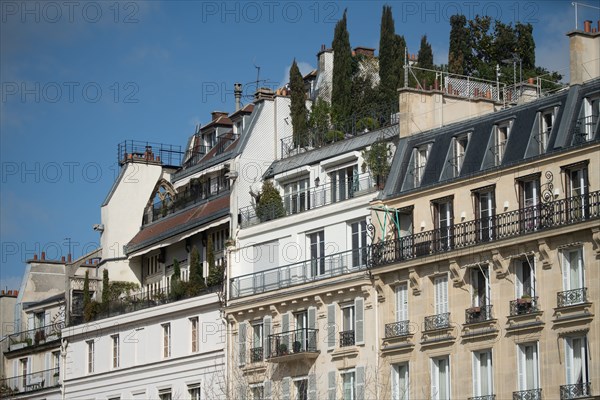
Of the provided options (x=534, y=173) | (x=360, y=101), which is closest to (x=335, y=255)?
(x=534, y=173)

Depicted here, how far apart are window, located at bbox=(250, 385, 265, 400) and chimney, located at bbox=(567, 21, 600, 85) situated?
65.1 feet

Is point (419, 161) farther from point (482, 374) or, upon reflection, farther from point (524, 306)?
point (482, 374)

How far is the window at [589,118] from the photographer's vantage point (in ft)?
197

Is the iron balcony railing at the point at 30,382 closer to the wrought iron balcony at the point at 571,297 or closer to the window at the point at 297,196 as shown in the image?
the window at the point at 297,196

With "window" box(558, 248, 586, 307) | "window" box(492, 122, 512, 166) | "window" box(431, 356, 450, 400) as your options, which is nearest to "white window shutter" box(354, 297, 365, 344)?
"window" box(431, 356, 450, 400)

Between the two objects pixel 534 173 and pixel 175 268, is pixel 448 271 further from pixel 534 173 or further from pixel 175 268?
pixel 175 268

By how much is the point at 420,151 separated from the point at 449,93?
5.08 metres

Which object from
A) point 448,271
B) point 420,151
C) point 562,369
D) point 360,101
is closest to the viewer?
point 562,369

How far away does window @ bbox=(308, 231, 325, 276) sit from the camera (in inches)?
2832

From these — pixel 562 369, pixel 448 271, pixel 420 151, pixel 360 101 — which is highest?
pixel 360 101

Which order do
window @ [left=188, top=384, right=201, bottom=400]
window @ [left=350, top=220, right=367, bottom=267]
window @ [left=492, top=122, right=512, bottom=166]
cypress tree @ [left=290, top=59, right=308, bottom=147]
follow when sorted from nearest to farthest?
window @ [left=492, top=122, right=512, bottom=166] < window @ [left=350, top=220, right=367, bottom=267] < window @ [left=188, top=384, right=201, bottom=400] < cypress tree @ [left=290, top=59, right=308, bottom=147]

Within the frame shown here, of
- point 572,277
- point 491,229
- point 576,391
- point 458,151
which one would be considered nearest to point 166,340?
point 458,151

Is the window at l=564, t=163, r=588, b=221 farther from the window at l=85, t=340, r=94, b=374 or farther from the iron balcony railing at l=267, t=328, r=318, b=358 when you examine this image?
the window at l=85, t=340, r=94, b=374

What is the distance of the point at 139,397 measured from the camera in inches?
3194
